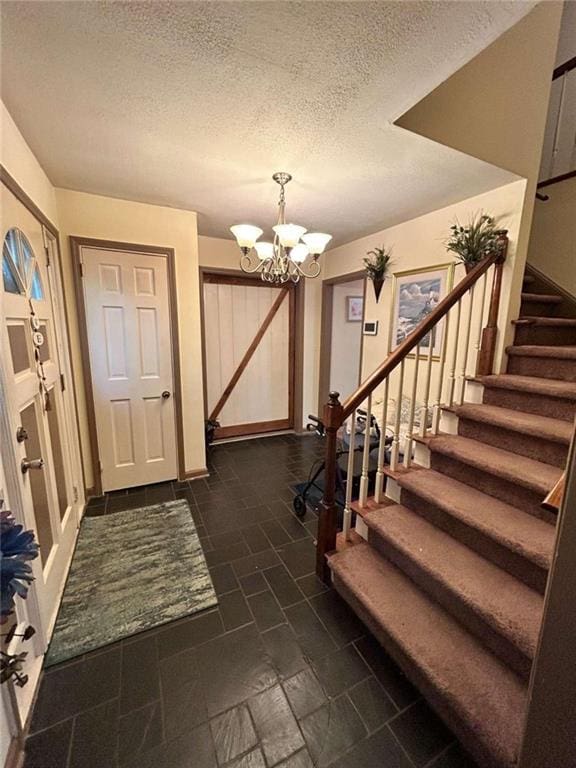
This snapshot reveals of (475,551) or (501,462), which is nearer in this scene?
(475,551)

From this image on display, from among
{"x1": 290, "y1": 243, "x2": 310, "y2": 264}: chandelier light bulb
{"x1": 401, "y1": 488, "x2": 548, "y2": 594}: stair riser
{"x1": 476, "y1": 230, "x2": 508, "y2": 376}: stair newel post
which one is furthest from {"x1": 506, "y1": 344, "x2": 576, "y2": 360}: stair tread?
{"x1": 290, "y1": 243, "x2": 310, "y2": 264}: chandelier light bulb

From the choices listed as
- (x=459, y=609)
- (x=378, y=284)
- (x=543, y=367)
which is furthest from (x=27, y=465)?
(x=378, y=284)

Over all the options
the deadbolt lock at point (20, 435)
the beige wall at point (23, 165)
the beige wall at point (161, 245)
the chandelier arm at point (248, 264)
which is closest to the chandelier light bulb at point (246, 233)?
the chandelier arm at point (248, 264)

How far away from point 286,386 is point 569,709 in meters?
3.92

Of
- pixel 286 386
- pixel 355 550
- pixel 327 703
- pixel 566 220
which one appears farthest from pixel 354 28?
pixel 286 386

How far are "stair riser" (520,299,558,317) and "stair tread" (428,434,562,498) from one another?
4.64ft

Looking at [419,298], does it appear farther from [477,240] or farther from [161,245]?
[161,245]

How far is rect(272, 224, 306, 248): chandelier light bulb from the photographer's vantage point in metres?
1.94

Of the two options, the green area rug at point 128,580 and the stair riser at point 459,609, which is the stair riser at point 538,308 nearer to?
the stair riser at point 459,609

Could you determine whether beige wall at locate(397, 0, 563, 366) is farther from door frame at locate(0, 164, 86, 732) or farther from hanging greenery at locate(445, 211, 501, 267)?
door frame at locate(0, 164, 86, 732)

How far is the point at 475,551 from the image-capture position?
4.94 feet

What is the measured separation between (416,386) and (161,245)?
2381 mm

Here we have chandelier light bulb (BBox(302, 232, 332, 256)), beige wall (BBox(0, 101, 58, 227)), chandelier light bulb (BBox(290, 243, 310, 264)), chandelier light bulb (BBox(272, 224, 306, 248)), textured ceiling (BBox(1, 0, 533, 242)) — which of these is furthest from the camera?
chandelier light bulb (BBox(290, 243, 310, 264))

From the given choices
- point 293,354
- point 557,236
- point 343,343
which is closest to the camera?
point 557,236
